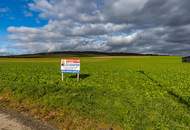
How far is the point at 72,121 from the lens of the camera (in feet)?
36.1

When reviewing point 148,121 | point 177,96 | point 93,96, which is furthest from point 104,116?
point 177,96

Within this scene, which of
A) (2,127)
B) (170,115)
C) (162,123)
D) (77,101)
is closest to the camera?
(2,127)

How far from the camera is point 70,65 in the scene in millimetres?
22500

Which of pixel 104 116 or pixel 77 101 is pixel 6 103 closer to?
pixel 77 101

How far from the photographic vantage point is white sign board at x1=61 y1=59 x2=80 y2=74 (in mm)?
22309

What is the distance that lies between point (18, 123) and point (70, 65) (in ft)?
40.3

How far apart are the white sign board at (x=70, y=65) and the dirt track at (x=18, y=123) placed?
1051cm

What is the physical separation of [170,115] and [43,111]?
18.4ft

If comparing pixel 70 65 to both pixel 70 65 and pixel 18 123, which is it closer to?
pixel 70 65

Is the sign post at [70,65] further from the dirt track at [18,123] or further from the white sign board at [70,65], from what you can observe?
the dirt track at [18,123]

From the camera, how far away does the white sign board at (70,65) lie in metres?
22.3

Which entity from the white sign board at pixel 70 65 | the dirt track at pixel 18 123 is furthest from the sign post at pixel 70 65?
the dirt track at pixel 18 123

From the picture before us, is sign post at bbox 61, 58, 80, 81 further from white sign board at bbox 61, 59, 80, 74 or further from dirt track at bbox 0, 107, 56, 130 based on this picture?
dirt track at bbox 0, 107, 56, 130

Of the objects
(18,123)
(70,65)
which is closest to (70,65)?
(70,65)
